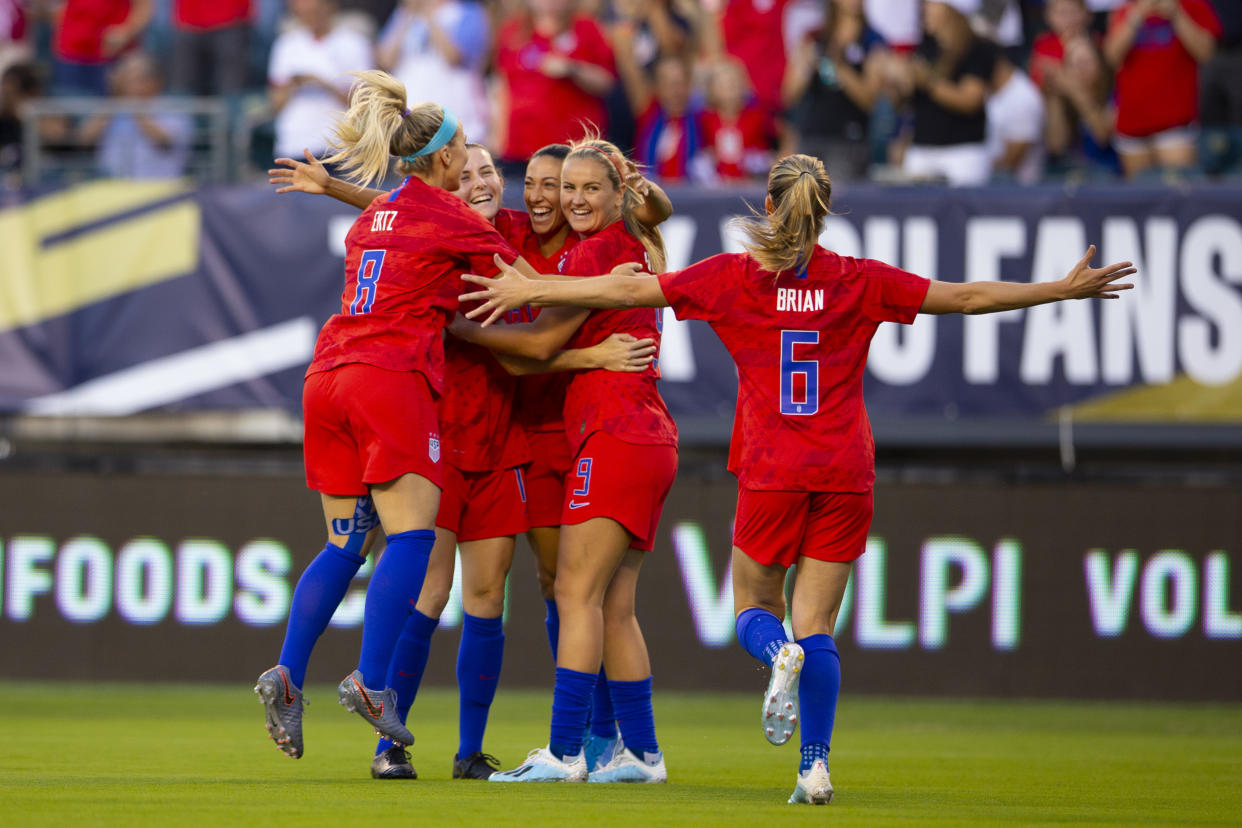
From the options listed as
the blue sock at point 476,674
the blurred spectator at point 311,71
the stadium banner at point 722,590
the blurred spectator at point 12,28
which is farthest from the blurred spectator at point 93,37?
the blue sock at point 476,674

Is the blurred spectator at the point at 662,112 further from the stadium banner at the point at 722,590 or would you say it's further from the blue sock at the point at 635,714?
the blue sock at the point at 635,714

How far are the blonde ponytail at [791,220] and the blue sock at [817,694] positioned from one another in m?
1.24

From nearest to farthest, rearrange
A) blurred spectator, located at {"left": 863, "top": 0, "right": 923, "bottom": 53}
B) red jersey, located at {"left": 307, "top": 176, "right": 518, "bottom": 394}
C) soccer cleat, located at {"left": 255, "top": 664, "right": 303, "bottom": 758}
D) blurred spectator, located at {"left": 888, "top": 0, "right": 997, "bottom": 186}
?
soccer cleat, located at {"left": 255, "top": 664, "right": 303, "bottom": 758}, red jersey, located at {"left": 307, "top": 176, "right": 518, "bottom": 394}, blurred spectator, located at {"left": 888, "top": 0, "right": 997, "bottom": 186}, blurred spectator, located at {"left": 863, "top": 0, "right": 923, "bottom": 53}

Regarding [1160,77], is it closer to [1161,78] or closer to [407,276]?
[1161,78]

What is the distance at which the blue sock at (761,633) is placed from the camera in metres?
5.24

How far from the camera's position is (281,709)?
5.18 meters

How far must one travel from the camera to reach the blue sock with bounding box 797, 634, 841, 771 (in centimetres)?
530

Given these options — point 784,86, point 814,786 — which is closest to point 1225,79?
point 784,86

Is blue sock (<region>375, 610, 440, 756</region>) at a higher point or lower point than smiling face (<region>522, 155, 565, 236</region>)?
lower

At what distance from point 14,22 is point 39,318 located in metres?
Answer: 3.46

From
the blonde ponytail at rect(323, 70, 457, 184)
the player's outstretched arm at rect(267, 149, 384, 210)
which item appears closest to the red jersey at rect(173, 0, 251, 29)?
the player's outstretched arm at rect(267, 149, 384, 210)

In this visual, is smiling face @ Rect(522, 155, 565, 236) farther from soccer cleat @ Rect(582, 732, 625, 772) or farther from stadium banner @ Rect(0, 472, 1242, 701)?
stadium banner @ Rect(0, 472, 1242, 701)

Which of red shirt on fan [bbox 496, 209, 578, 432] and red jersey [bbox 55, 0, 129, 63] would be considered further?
red jersey [bbox 55, 0, 129, 63]

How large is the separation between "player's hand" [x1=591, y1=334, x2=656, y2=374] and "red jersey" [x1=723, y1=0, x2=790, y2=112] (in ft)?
21.5
